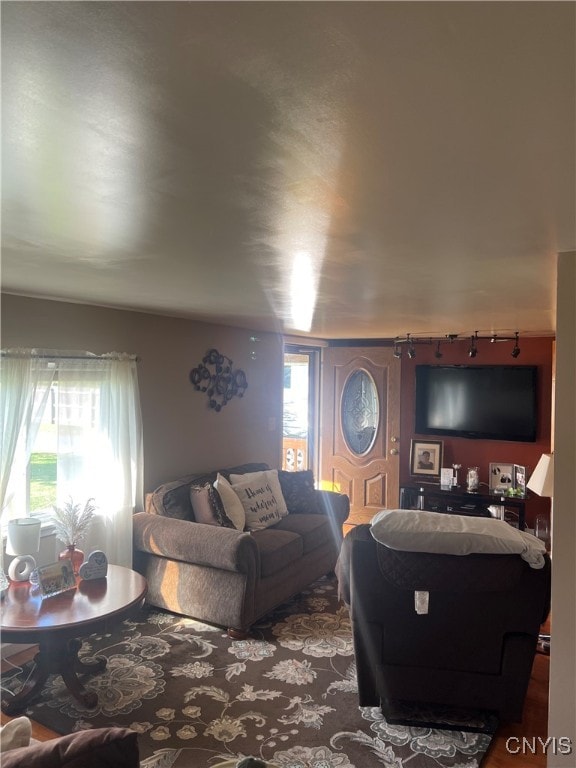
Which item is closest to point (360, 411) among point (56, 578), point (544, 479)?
point (544, 479)

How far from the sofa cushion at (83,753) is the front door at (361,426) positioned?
17.7ft

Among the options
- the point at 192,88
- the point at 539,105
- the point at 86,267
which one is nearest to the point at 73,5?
the point at 192,88

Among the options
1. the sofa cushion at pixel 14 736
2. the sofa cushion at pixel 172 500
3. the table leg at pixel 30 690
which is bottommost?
the table leg at pixel 30 690

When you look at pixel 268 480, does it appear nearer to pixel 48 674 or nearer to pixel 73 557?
pixel 73 557

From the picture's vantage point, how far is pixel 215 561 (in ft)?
11.9

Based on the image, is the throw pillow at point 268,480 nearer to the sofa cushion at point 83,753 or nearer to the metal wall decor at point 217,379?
the metal wall decor at point 217,379

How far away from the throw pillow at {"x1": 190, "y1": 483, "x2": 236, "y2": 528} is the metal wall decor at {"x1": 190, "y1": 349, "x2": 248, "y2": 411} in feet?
3.34

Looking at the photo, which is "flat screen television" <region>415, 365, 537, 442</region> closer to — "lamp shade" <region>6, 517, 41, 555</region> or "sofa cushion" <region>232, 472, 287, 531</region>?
"sofa cushion" <region>232, 472, 287, 531</region>

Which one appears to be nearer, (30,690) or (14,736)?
(14,736)

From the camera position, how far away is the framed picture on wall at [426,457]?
639cm

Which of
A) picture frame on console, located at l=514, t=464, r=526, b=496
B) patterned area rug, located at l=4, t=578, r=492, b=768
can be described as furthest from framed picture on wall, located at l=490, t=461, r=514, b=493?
patterned area rug, located at l=4, t=578, r=492, b=768

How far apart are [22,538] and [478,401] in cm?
476

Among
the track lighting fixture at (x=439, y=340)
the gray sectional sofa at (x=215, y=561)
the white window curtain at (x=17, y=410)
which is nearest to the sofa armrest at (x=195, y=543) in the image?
the gray sectional sofa at (x=215, y=561)

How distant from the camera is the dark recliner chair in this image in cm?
260
